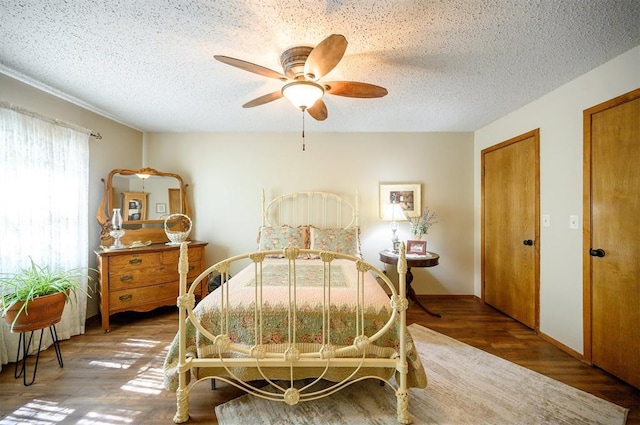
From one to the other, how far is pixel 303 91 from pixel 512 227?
9.29ft

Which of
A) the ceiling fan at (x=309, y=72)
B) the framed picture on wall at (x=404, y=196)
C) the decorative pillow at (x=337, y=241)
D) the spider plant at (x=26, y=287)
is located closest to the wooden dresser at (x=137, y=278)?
the spider plant at (x=26, y=287)

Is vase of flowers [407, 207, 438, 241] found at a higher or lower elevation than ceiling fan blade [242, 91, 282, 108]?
lower

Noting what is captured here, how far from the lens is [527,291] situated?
2.71 meters

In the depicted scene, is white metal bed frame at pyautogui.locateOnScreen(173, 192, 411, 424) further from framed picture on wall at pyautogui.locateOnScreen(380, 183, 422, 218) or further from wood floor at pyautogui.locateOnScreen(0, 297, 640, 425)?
framed picture on wall at pyautogui.locateOnScreen(380, 183, 422, 218)

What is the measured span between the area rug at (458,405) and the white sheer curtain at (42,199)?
6.93ft

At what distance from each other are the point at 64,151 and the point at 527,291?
4968 millimetres

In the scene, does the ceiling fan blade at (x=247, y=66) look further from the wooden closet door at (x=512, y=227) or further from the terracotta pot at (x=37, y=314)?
the wooden closet door at (x=512, y=227)

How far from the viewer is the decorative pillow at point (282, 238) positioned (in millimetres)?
3027

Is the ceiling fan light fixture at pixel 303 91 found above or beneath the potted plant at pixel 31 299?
above

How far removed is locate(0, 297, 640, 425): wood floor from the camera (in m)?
1.58

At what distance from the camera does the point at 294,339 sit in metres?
1.49

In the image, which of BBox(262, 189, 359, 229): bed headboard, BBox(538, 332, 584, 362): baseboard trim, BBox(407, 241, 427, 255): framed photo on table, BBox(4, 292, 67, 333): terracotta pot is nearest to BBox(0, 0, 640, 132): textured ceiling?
BBox(262, 189, 359, 229): bed headboard

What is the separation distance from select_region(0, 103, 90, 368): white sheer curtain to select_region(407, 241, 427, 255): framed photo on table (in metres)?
3.69

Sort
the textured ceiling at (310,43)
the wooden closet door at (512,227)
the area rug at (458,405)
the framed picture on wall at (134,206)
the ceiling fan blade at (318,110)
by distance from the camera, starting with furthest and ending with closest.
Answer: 1. the framed picture on wall at (134,206)
2. the wooden closet door at (512,227)
3. the ceiling fan blade at (318,110)
4. the area rug at (458,405)
5. the textured ceiling at (310,43)
